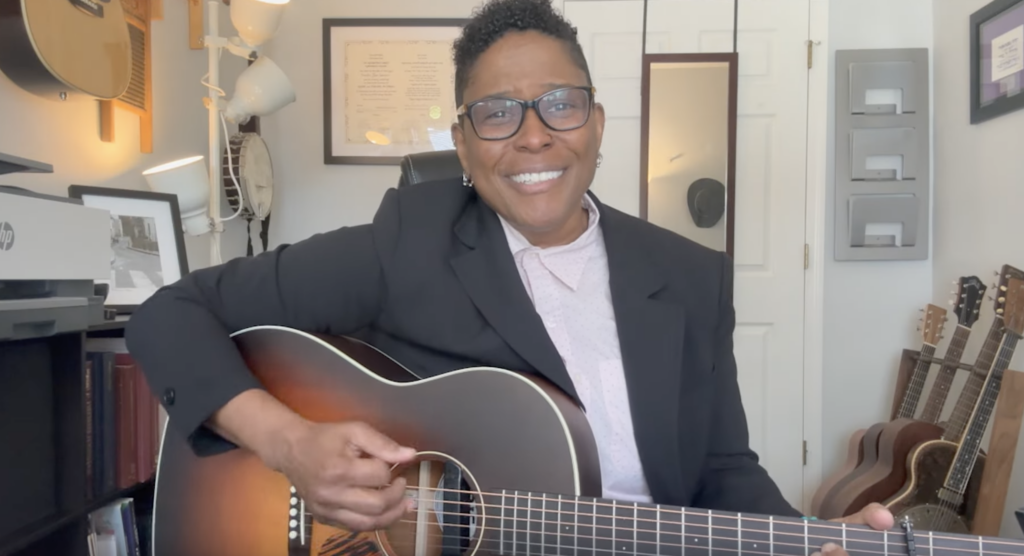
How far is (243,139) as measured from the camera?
2.34 metres

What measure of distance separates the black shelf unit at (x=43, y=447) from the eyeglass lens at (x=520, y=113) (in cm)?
73

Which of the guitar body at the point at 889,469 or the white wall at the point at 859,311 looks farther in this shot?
the white wall at the point at 859,311

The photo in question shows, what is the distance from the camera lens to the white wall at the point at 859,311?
2.79 meters

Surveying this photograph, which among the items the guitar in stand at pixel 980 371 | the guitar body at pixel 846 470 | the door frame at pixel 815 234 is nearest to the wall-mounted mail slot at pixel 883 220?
the door frame at pixel 815 234

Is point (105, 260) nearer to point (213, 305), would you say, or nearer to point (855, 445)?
point (213, 305)

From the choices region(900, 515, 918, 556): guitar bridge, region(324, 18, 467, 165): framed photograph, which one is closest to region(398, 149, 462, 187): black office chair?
region(900, 515, 918, 556): guitar bridge

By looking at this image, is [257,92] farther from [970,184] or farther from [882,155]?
[970,184]

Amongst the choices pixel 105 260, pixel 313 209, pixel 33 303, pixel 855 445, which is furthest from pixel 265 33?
pixel 855 445

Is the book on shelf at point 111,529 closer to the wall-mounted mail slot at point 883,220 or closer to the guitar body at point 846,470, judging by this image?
the guitar body at point 846,470

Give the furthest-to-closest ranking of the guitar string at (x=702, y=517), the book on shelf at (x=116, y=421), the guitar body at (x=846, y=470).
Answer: the guitar body at (x=846, y=470) → the book on shelf at (x=116, y=421) → the guitar string at (x=702, y=517)

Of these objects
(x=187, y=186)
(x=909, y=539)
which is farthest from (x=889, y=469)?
(x=187, y=186)

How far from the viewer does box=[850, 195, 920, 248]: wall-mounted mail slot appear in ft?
8.95

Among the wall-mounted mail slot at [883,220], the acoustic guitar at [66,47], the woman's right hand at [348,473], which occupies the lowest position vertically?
the woman's right hand at [348,473]

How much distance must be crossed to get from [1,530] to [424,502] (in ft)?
1.98
